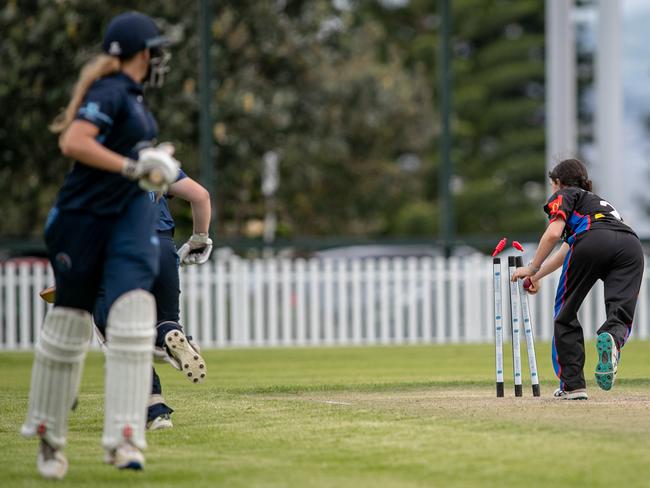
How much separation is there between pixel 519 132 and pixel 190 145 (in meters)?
26.8

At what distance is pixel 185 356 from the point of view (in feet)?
28.9

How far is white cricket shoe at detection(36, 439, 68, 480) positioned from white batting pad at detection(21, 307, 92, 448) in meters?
0.06

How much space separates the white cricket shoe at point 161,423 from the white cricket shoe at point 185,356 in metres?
0.27

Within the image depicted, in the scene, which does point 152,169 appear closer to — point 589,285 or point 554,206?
point 554,206

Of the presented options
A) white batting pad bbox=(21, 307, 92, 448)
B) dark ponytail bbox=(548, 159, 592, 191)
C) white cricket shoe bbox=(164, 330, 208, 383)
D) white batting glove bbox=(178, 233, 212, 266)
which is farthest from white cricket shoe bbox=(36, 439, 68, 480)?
dark ponytail bbox=(548, 159, 592, 191)

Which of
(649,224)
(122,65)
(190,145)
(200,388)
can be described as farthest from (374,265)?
(649,224)

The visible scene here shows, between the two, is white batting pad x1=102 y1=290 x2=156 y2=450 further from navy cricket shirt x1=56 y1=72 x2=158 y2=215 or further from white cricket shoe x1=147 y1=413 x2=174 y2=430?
white cricket shoe x1=147 y1=413 x2=174 y2=430

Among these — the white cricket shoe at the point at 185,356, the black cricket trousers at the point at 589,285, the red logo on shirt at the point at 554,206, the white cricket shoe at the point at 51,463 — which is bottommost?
the white cricket shoe at the point at 51,463

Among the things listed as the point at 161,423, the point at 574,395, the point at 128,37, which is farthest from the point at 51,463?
the point at 574,395

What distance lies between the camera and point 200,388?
1195 cm

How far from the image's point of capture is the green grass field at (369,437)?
6457 millimetres

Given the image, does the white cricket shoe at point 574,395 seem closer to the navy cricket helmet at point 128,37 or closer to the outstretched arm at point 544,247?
the outstretched arm at point 544,247

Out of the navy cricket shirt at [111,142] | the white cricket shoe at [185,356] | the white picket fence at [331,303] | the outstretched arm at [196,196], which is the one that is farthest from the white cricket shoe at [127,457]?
the white picket fence at [331,303]

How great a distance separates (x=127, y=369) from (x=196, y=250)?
275cm
